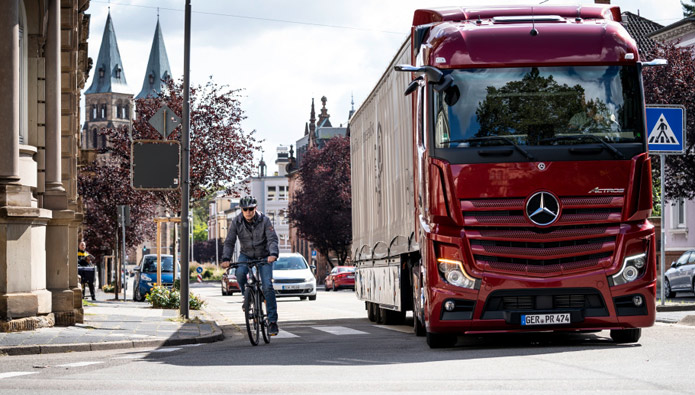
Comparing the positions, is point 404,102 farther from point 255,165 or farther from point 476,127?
Answer: point 255,165

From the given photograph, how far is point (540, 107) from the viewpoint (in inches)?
493

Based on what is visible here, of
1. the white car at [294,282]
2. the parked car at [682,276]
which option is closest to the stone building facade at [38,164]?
the white car at [294,282]

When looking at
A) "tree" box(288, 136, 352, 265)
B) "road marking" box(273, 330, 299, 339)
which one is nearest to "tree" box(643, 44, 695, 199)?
"road marking" box(273, 330, 299, 339)

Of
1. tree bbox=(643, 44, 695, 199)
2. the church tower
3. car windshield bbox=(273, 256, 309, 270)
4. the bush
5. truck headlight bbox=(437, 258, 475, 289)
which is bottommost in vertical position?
the bush

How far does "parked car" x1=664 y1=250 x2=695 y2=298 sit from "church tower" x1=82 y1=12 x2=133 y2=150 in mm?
122603

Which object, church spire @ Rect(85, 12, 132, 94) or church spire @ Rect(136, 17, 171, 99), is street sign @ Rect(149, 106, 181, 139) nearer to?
church spire @ Rect(136, 17, 171, 99)

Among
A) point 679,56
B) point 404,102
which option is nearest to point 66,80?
point 404,102

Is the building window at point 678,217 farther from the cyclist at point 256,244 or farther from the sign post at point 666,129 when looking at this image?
the cyclist at point 256,244

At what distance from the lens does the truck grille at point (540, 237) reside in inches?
480

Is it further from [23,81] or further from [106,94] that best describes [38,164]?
[106,94]

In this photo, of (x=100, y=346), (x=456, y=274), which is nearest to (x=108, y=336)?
(x=100, y=346)

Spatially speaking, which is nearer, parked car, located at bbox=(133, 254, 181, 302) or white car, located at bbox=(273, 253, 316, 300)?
white car, located at bbox=(273, 253, 316, 300)

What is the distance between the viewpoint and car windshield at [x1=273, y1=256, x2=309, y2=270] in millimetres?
38200

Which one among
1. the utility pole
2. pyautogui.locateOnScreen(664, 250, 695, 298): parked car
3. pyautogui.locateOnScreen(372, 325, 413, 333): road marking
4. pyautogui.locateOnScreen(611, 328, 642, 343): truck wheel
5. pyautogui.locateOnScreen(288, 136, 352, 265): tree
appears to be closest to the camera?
pyautogui.locateOnScreen(611, 328, 642, 343): truck wheel
